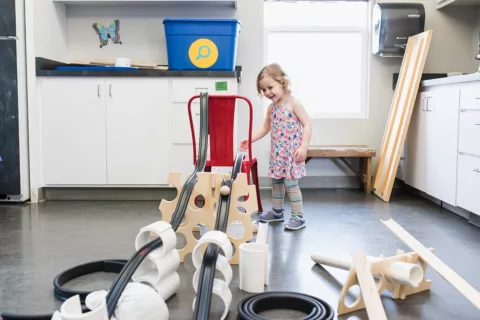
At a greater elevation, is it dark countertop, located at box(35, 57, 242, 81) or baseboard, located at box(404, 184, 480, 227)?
dark countertop, located at box(35, 57, 242, 81)

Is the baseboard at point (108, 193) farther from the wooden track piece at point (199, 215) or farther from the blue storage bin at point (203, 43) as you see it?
the wooden track piece at point (199, 215)

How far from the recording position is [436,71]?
14.6 ft

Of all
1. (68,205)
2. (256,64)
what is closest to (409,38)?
(256,64)

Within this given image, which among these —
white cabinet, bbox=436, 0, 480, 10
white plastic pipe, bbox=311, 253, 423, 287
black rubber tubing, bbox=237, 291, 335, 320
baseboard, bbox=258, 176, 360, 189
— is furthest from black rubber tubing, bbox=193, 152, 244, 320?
white cabinet, bbox=436, 0, 480, 10

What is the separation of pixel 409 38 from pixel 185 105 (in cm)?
187

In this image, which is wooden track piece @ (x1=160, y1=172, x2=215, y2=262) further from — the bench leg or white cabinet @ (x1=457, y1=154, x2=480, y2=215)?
the bench leg

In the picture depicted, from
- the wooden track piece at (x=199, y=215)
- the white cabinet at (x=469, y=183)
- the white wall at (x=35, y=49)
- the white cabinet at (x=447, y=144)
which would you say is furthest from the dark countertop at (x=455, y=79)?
the white wall at (x=35, y=49)

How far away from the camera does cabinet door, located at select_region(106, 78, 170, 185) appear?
3.86m

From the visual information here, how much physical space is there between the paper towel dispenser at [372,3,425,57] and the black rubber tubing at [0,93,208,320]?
2129 millimetres

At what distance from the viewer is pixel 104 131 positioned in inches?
153

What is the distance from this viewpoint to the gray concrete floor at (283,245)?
6.03 feet

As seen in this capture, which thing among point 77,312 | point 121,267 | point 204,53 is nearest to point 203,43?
point 204,53

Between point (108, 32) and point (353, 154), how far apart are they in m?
2.27

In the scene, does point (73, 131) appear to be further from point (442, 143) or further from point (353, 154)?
point (442, 143)
